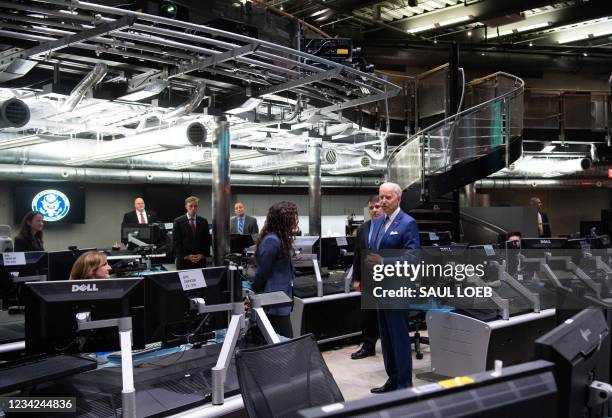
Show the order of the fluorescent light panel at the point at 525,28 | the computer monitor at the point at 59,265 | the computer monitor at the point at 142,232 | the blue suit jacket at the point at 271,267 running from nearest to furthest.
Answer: the blue suit jacket at the point at 271,267 → the computer monitor at the point at 59,265 → the computer monitor at the point at 142,232 → the fluorescent light panel at the point at 525,28

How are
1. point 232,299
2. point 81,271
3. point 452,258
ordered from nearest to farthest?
point 232,299 < point 81,271 < point 452,258

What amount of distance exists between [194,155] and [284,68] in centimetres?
591

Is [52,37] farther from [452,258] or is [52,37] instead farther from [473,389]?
[473,389]

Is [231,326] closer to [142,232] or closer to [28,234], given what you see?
[28,234]

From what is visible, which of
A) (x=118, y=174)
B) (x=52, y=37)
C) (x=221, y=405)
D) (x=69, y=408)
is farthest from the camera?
(x=118, y=174)

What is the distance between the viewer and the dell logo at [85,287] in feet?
7.84

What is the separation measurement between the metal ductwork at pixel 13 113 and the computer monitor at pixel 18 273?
246cm

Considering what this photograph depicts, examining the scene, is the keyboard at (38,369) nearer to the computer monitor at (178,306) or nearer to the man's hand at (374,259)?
the computer monitor at (178,306)

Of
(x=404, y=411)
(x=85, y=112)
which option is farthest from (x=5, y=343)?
(x=85, y=112)

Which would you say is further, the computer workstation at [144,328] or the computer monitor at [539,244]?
the computer monitor at [539,244]

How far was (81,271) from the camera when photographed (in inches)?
124

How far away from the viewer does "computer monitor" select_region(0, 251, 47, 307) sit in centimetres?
340

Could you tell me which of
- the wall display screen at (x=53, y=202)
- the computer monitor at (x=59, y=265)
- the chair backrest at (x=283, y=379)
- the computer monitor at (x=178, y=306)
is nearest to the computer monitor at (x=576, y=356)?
the chair backrest at (x=283, y=379)

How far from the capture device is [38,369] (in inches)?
91.0
